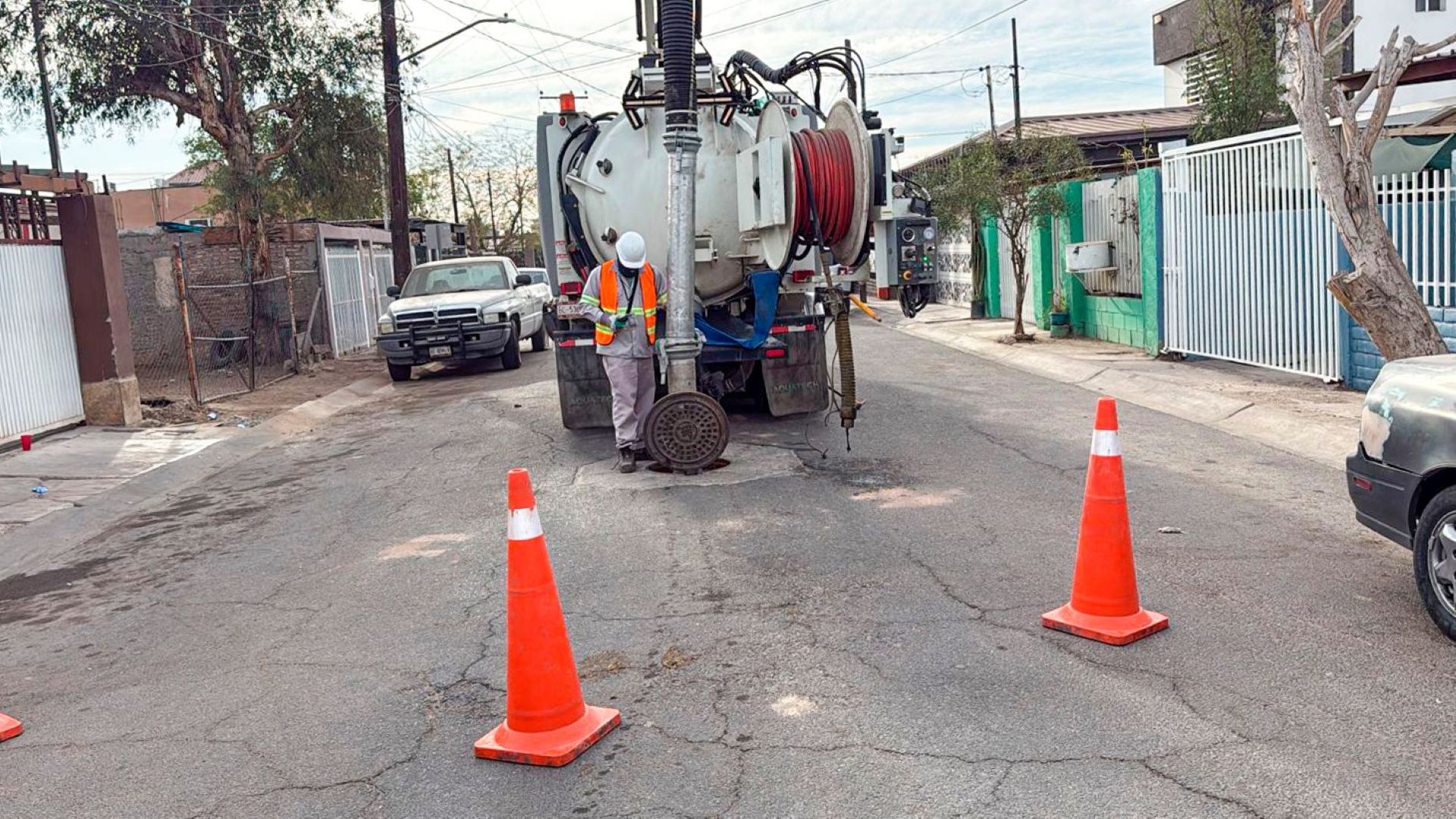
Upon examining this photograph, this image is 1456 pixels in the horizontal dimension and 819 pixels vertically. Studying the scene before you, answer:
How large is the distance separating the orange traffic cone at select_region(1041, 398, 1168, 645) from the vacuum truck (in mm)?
3819

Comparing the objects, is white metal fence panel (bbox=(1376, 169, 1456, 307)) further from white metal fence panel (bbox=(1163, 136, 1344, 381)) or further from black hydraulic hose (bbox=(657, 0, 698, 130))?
black hydraulic hose (bbox=(657, 0, 698, 130))

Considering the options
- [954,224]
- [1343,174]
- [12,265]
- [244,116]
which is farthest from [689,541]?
[244,116]

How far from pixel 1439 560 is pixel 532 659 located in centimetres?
360

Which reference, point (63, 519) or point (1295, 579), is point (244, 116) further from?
point (1295, 579)

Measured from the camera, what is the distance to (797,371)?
35.7 feet

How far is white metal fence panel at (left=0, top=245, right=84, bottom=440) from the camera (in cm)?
1249

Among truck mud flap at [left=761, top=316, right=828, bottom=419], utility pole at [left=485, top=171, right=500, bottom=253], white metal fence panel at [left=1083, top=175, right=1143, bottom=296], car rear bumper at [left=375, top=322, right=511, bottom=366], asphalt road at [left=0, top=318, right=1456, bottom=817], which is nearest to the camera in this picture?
asphalt road at [left=0, top=318, right=1456, bottom=817]

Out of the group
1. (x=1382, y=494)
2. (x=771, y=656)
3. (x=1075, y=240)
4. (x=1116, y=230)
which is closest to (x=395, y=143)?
(x=1075, y=240)

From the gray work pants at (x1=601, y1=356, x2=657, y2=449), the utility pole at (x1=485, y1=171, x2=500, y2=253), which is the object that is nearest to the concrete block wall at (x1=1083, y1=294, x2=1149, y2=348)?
the gray work pants at (x1=601, y1=356, x2=657, y2=449)

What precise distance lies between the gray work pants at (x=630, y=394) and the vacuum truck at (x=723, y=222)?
242mm

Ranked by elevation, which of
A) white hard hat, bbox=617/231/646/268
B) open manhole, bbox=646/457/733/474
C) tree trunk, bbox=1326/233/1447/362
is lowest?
open manhole, bbox=646/457/733/474

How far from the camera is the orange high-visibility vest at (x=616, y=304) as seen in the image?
911cm

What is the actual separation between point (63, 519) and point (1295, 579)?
28.4 ft

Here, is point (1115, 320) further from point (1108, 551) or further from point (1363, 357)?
point (1108, 551)
